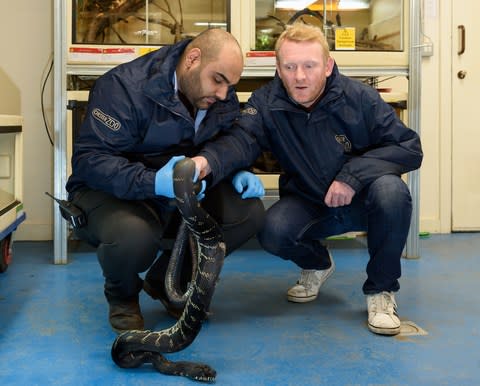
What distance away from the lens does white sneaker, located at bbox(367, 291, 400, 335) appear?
1810 millimetres

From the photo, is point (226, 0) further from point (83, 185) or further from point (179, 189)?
point (179, 189)

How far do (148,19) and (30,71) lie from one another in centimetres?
70

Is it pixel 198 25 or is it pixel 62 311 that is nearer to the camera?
pixel 62 311

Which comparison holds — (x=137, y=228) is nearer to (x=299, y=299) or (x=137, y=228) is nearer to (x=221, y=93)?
(x=221, y=93)

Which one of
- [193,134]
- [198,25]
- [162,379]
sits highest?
[198,25]

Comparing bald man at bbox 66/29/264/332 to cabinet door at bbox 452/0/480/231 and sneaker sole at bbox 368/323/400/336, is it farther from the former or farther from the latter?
cabinet door at bbox 452/0/480/231

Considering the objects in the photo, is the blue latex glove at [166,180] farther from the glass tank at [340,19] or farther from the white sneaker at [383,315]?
the glass tank at [340,19]

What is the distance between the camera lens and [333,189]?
196 cm

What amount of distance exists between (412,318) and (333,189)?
476mm

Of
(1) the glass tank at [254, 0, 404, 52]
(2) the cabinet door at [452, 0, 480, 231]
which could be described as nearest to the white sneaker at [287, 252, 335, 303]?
(1) the glass tank at [254, 0, 404, 52]

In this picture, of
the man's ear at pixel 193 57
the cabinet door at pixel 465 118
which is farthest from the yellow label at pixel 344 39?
the man's ear at pixel 193 57

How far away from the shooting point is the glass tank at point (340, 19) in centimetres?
305

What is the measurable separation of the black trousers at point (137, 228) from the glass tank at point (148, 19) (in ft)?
4.20

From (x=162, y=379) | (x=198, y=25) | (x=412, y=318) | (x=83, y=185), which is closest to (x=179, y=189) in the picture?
(x=162, y=379)
